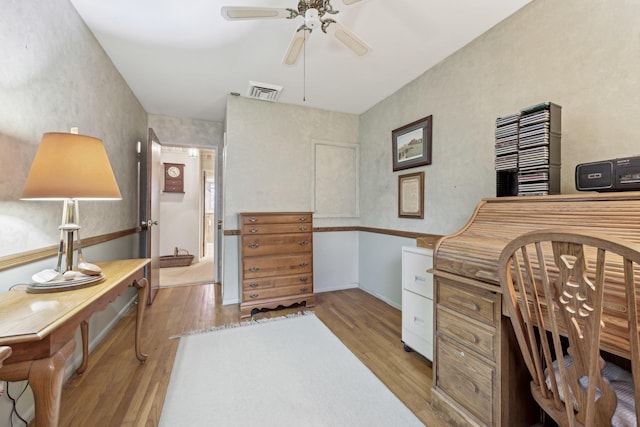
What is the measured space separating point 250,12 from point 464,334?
2032 mm

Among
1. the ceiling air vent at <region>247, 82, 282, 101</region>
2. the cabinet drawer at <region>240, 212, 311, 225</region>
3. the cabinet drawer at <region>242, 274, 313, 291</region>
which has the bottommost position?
the cabinet drawer at <region>242, 274, 313, 291</region>

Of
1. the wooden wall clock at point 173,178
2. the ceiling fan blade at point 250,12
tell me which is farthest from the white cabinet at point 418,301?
the wooden wall clock at point 173,178

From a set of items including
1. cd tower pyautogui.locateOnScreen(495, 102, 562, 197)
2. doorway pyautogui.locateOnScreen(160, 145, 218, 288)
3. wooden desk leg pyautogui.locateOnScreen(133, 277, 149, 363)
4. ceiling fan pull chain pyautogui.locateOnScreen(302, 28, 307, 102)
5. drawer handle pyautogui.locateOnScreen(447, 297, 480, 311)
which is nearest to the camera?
drawer handle pyautogui.locateOnScreen(447, 297, 480, 311)

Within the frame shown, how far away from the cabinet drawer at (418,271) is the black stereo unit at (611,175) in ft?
2.91

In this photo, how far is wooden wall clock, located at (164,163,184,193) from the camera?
545 centimetres

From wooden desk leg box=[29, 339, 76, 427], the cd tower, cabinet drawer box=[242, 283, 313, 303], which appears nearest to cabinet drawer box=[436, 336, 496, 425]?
the cd tower

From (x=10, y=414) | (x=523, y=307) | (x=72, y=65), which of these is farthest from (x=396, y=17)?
(x=10, y=414)

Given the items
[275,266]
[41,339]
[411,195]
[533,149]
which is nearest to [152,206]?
[275,266]

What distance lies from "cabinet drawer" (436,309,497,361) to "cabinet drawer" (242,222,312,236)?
70.7 inches

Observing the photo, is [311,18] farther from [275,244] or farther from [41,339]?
[275,244]

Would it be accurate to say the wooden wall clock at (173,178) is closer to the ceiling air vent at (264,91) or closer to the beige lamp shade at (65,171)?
the ceiling air vent at (264,91)

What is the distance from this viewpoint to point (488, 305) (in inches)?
47.1

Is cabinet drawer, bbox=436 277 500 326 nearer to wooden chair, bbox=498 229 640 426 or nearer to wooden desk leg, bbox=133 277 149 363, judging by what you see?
wooden chair, bbox=498 229 640 426

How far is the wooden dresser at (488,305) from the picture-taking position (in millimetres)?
1100
